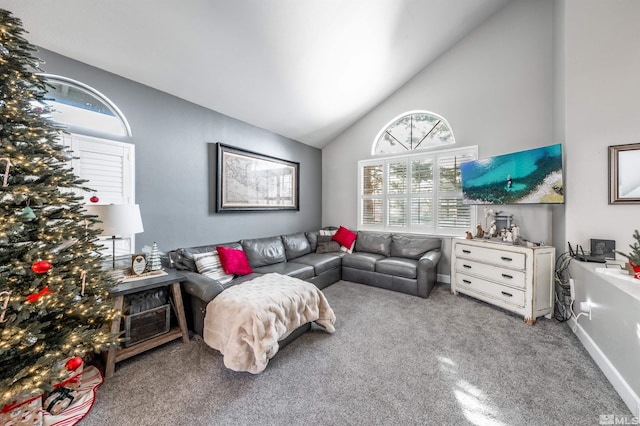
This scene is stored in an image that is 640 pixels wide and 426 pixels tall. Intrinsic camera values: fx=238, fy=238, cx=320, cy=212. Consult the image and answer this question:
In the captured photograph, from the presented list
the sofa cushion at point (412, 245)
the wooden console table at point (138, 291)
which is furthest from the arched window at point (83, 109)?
the sofa cushion at point (412, 245)

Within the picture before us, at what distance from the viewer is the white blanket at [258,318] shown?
1.74 metres

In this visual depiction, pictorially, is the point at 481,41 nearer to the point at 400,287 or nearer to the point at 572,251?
the point at 572,251

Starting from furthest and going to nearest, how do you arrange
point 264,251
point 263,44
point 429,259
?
point 264,251 → point 429,259 → point 263,44

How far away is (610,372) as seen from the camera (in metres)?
1.65

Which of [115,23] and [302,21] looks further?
[302,21]

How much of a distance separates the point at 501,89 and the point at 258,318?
14.0ft

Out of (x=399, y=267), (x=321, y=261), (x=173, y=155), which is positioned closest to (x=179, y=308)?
(x=173, y=155)

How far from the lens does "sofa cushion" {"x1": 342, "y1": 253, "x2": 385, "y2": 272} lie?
3696 mm

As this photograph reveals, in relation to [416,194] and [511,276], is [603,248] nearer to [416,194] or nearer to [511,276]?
[511,276]

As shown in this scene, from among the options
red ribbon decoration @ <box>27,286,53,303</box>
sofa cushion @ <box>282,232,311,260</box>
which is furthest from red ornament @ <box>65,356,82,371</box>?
sofa cushion @ <box>282,232,311,260</box>

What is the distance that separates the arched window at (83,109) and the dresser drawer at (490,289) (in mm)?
4314

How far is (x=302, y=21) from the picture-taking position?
2.44 m

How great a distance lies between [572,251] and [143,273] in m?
4.18

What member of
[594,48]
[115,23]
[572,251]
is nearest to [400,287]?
[572,251]
